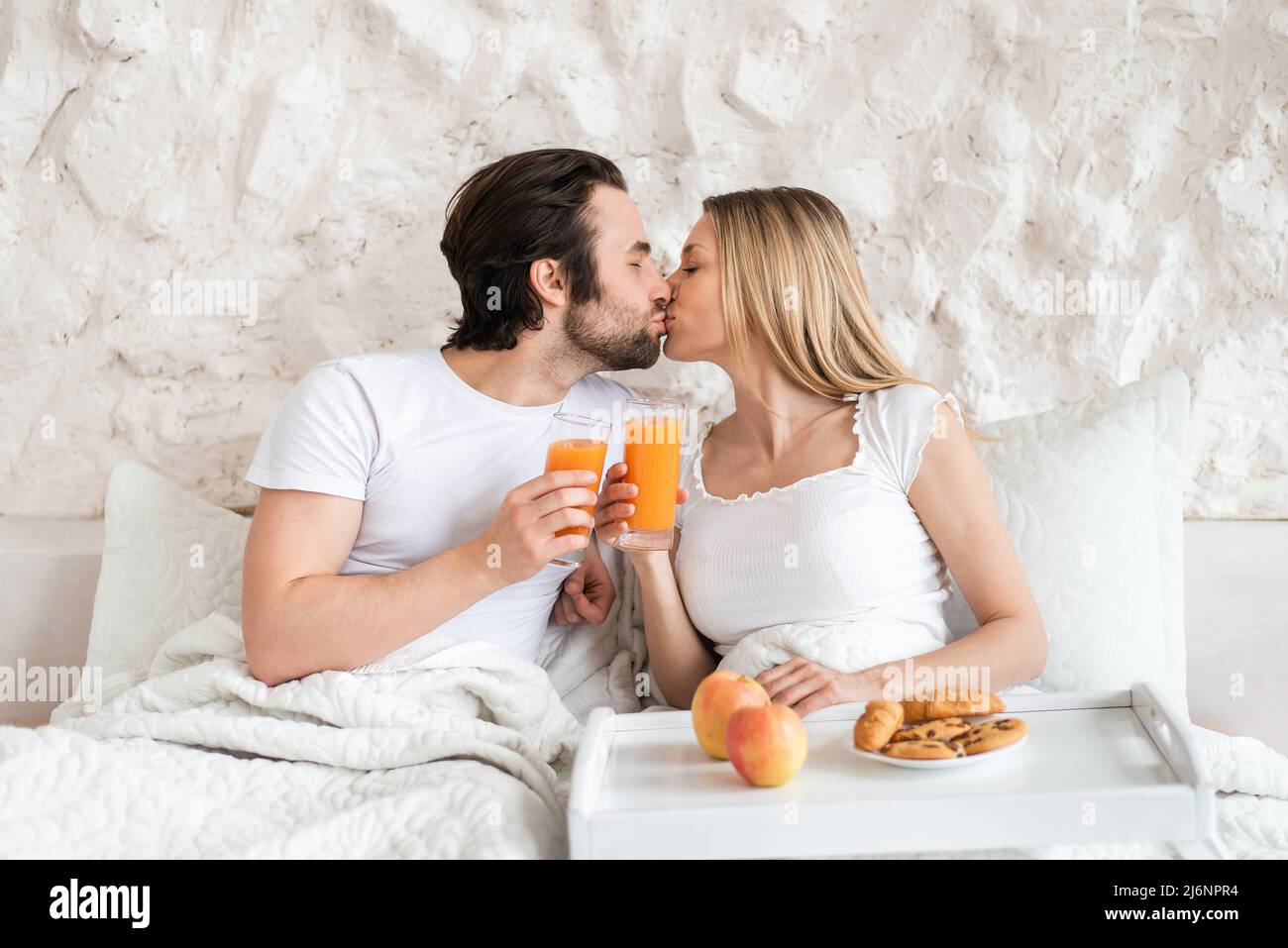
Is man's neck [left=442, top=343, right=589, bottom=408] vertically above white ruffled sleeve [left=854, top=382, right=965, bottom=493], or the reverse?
man's neck [left=442, top=343, right=589, bottom=408]

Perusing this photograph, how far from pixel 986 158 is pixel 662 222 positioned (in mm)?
612

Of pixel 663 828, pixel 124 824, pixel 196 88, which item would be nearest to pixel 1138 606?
pixel 663 828

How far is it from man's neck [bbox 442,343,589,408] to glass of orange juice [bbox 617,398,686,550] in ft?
1.23

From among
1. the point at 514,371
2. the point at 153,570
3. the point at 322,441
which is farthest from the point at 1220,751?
the point at 153,570

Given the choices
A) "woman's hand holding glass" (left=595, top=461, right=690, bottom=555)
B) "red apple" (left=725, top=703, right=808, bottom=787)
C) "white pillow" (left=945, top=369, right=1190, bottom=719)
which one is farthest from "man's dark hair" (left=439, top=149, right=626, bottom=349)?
→ "red apple" (left=725, top=703, right=808, bottom=787)

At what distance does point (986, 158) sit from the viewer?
6.63 feet

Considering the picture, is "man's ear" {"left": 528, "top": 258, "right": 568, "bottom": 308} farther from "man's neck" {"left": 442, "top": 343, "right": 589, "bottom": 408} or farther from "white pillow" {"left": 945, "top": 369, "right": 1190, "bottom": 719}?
"white pillow" {"left": 945, "top": 369, "right": 1190, "bottom": 719}

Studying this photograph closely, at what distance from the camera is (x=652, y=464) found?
1.43 m

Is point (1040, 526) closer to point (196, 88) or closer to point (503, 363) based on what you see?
point (503, 363)

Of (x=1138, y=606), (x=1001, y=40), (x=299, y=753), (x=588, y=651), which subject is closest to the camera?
(x=299, y=753)

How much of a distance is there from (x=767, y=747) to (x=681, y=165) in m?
1.32

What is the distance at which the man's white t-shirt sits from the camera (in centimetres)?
160

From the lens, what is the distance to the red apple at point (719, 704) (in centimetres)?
120

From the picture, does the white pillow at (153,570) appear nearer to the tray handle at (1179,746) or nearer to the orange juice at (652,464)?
the orange juice at (652,464)
